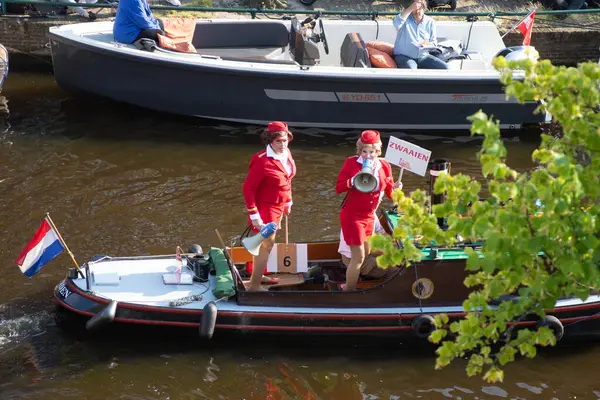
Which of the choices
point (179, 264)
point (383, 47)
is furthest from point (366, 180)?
point (383, 47)

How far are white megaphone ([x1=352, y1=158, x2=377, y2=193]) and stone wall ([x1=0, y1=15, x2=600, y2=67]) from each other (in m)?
9.07

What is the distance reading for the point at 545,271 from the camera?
490 centimetres

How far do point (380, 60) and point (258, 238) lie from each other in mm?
5733

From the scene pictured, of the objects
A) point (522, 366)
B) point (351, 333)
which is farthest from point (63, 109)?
point (522, 366)

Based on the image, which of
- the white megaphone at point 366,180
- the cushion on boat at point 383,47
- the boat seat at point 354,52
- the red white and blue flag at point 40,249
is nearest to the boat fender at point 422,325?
the white megaphone at point 366,180

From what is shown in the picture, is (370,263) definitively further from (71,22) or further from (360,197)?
(71,22)

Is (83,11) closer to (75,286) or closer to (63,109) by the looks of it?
(63,109)

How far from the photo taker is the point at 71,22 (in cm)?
1523

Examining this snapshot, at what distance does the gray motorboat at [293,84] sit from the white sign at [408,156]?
4.32 m

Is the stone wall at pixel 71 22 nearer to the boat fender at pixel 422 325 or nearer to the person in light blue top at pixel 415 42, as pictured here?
the person in light blue top at pixel 415 42

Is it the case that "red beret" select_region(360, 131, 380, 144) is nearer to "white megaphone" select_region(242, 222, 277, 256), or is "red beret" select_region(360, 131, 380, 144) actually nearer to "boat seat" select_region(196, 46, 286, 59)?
"white megaphone" select_region(242, 222, 277, 256)

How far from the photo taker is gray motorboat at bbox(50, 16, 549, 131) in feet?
40.8

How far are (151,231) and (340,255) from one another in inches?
99.0

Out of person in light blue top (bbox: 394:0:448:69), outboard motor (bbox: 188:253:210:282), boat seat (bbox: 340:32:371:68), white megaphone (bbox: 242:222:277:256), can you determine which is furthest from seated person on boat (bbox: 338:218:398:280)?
person in light blue top (bbox: 394:0:448:69)
